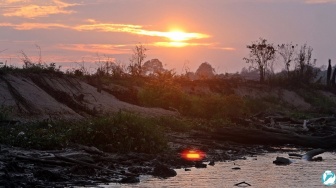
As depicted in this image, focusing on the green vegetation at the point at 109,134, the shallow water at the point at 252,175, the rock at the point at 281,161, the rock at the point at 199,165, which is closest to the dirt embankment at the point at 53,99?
the green vegetation at the point at 109,134

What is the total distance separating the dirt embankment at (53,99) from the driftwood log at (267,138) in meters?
6.83

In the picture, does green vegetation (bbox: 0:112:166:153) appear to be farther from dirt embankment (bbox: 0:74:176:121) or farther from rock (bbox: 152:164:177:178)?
dirt embankment (bbox: 0:74:176:121)

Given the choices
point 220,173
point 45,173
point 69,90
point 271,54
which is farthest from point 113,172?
point 271,54

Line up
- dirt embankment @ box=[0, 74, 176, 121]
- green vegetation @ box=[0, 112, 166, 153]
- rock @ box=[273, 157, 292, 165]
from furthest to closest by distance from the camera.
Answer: dirt embankment @ box=[0, 74, 176, 121]
rock @ box=[273, 157, 292, 165]
green vegetation @ box=[0, 112, 166, 153]

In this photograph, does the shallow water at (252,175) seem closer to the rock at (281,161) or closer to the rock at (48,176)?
the rock at (281,161)

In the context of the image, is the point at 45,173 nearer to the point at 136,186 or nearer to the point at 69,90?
the point at 136,186

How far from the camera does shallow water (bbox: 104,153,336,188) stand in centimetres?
1571

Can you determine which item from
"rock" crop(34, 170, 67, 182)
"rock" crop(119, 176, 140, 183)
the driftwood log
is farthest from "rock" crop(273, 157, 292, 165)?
"rock" crop(34, 170, 67, 182)

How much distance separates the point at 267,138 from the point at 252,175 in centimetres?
786

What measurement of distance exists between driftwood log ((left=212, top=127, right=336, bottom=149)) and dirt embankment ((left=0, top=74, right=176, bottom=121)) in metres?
6.83

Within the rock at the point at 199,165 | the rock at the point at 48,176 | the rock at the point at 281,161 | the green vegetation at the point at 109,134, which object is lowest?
the rock at the point at 281,161

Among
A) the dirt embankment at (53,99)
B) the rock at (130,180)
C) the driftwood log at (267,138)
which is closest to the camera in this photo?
the rock at (130,180)

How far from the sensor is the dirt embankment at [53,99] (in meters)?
26.5

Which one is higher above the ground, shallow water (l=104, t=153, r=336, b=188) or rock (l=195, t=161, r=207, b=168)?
rock (l=195, t=161, r=207, b=168)
